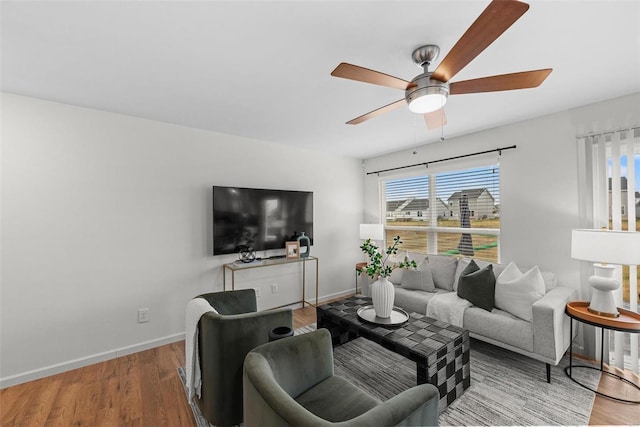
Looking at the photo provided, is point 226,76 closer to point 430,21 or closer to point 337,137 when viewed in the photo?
point 430,21

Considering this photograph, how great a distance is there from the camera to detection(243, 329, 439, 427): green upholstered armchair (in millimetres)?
996

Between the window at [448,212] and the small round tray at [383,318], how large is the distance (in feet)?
5.54

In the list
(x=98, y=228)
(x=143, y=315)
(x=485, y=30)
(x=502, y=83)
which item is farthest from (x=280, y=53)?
(x=143, y=315)

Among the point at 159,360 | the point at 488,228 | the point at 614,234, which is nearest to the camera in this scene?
the point at 614,234

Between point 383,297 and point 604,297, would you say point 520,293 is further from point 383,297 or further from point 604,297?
point 383,297

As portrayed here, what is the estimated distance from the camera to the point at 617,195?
242 centimetres

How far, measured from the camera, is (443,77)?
5.01 ft

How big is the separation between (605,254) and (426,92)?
6.30 ft

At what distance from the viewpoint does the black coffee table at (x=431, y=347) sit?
188cm

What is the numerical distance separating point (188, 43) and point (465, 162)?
10.9 feet

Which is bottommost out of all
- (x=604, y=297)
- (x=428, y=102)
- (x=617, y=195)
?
(x=604, y=297)

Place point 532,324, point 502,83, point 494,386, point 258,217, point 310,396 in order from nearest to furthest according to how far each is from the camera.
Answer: point 310,396 < point 502,83 < point 494,386 < point 532,324 < point 258,217

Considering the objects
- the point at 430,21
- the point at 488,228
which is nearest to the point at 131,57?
the point at 430,21

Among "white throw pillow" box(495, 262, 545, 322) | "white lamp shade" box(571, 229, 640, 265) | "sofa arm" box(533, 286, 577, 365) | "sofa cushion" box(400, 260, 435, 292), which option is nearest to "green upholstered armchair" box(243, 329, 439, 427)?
"sofa arm" box(533, 286, 577, 365)
